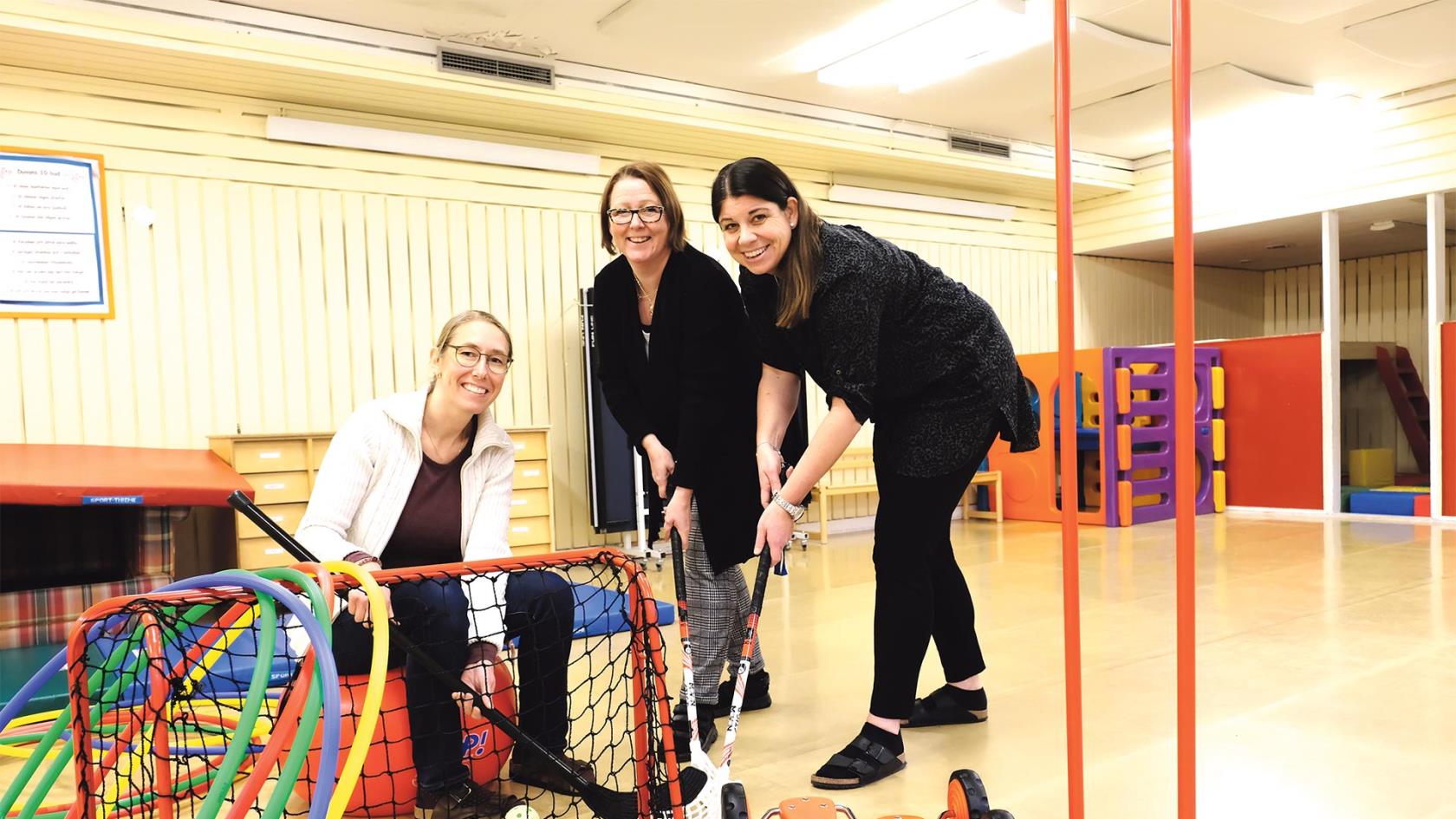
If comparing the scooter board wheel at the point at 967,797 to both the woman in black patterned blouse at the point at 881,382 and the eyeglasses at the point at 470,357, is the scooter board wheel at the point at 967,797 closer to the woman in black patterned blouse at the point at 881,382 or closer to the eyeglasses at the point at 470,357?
the woman in black patterned blouse at the point at 881,382

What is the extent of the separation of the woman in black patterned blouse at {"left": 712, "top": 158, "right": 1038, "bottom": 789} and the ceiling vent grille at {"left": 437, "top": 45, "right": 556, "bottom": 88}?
3.38 meters

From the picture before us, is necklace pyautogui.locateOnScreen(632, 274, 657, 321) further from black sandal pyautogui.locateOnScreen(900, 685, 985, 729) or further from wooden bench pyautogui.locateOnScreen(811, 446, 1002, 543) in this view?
wooden bench pyautogui.locateOnScreen(811, 446, 1002, 543)

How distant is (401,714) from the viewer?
6.17ft

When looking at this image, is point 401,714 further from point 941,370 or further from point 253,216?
point 253,216

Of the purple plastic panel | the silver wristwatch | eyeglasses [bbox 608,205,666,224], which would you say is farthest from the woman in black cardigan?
the purple plastic panel

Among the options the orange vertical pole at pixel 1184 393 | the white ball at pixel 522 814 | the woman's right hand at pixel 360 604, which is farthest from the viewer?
the white ball at pixel 522 814

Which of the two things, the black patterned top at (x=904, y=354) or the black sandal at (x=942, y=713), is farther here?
the black sandal at (x=942, y=713)

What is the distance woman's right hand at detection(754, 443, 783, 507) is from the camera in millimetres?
2156

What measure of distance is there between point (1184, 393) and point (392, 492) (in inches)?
62.1

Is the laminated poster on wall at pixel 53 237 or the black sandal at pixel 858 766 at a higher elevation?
the laminated poster on wall at pixel 53 237

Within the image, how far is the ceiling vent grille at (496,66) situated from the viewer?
4.85m

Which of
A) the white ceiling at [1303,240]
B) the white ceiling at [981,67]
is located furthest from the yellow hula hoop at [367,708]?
the white ceiling at [1303,240]

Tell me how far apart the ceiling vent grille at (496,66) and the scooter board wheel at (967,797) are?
4355mm

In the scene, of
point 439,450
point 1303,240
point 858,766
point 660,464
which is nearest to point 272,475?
point 439,450
